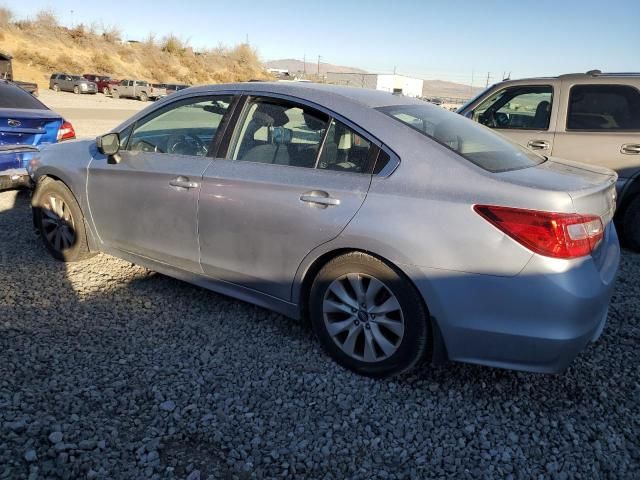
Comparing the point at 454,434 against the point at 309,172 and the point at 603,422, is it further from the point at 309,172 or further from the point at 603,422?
the point at 309,172

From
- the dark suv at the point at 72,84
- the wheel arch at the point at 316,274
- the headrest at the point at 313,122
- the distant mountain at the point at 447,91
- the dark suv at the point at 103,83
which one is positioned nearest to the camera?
the wheel arch at the point at 316,274

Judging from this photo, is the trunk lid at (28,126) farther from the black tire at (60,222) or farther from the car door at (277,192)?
the car door at (277,192)

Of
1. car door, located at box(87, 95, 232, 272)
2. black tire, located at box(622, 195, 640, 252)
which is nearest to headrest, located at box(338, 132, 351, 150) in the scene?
car door, located at box(87, 95, 232, 272)

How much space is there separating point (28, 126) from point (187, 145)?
3762 millimetres

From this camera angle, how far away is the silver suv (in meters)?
5.29

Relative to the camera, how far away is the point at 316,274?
3.03 metres

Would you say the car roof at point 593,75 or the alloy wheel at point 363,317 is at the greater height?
the car roof at point 593,75

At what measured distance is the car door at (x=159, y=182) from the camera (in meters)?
3.48

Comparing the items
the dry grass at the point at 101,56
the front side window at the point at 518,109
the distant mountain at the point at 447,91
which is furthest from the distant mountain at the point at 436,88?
the front side window at the point at 518,109

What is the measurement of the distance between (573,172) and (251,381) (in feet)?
7.28

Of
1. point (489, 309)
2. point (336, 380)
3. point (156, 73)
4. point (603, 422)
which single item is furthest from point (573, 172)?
point (156, 73)

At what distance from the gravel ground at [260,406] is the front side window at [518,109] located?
285 cm

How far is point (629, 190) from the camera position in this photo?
5289 mm

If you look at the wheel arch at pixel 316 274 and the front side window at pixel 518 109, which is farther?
the front side window at pixel 518 109
